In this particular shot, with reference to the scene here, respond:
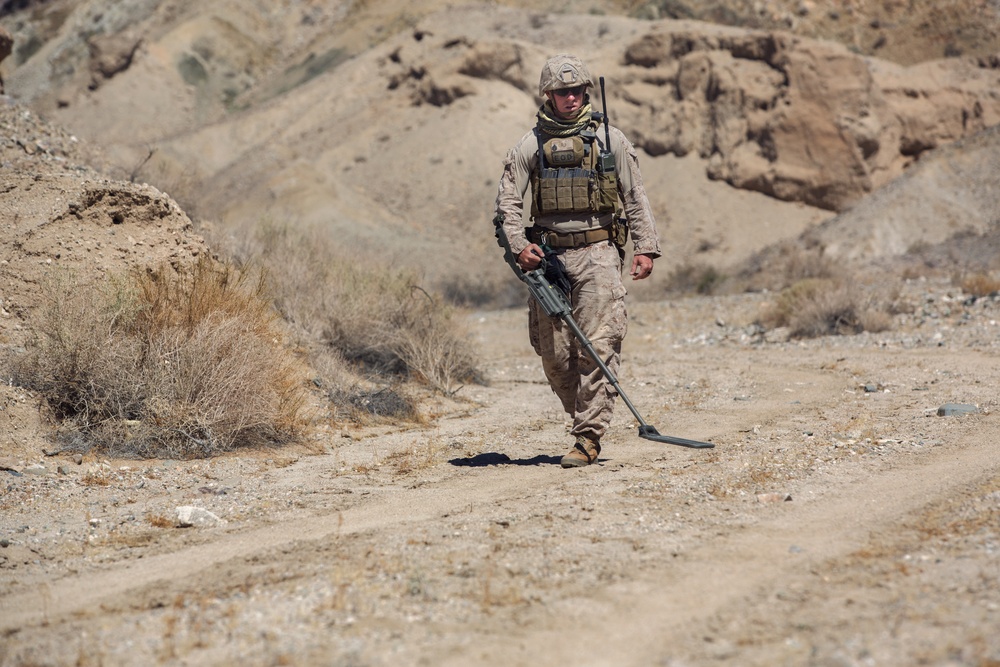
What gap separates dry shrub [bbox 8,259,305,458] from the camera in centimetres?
603

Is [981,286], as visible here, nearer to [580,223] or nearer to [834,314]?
[834,314]

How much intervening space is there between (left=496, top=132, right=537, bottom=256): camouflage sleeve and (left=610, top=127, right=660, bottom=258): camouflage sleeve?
0.49 meters

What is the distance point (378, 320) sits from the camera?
958 cm

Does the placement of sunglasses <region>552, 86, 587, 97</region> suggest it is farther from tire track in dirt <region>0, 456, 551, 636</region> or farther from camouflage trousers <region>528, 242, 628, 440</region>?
tire track in dirt <region>0, 456, 551, 636</region>

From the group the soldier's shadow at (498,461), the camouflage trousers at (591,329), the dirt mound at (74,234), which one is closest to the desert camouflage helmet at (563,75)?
the camouflage trousers at (591,329)

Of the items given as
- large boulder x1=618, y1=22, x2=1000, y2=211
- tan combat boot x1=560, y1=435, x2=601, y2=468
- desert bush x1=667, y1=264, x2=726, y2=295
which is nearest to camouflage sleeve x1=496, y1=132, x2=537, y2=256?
tan combat boot x1=560, y1=435, x2=601, y2=468

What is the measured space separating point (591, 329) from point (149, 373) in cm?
265

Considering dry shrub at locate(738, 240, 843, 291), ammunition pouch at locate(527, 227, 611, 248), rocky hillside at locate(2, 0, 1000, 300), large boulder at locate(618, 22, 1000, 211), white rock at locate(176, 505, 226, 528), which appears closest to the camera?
white rock at locate(176, 505, 226, 528)

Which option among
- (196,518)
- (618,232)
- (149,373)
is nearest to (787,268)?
(618,232)

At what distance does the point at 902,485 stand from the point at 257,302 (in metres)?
4.54

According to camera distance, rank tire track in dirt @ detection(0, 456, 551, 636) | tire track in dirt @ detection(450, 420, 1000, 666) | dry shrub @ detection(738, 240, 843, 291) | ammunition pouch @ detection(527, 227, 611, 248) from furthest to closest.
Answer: dry shrub @ detection(738, 240, 843, 291) → ammunition pouch @ detection(527, 227, 611, 248) → tire track in dirt @ detection(0, 456, 551, 636) → tire track in dirt @ detection(450, 420, 1000, 666)

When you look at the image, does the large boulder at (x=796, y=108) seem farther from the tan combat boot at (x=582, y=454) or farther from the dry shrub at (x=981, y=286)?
the tan combat boot at (x=582, y=454)

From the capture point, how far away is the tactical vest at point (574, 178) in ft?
A: 18.8

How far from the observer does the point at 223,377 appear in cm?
623
